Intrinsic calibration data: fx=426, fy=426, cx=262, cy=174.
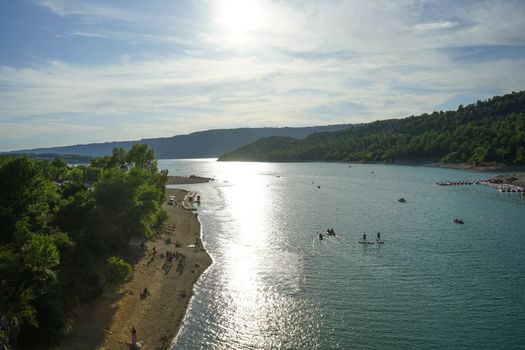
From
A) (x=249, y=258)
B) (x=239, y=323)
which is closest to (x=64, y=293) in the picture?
(x=239, y=323)

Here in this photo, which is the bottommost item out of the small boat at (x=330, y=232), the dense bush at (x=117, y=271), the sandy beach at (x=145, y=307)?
the sandy beach at (x=145, y=307)

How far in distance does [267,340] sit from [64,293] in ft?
61.7

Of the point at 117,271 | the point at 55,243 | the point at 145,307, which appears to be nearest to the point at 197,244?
the point at 117,271

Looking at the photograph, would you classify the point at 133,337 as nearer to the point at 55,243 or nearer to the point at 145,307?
the point at 145,307

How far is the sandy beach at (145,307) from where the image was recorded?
3688 cm

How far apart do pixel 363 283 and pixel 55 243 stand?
1331 inches

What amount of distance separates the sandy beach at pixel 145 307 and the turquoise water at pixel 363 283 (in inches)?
67.8

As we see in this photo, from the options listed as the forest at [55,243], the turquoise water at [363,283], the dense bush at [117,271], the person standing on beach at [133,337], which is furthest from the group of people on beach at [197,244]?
the person standing on beach at [133,337]

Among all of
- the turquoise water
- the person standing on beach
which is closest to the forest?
the person standing on beach

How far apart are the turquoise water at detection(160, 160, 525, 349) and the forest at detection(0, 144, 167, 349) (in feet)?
35.6

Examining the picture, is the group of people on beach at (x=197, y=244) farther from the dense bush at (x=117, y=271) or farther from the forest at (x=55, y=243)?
the dense bush at (x=117, y=271)

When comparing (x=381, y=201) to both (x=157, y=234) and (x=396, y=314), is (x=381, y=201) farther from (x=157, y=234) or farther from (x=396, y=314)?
(x=396, y=314)

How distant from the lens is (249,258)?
63.2 meters

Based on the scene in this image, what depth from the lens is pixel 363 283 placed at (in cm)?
5025
